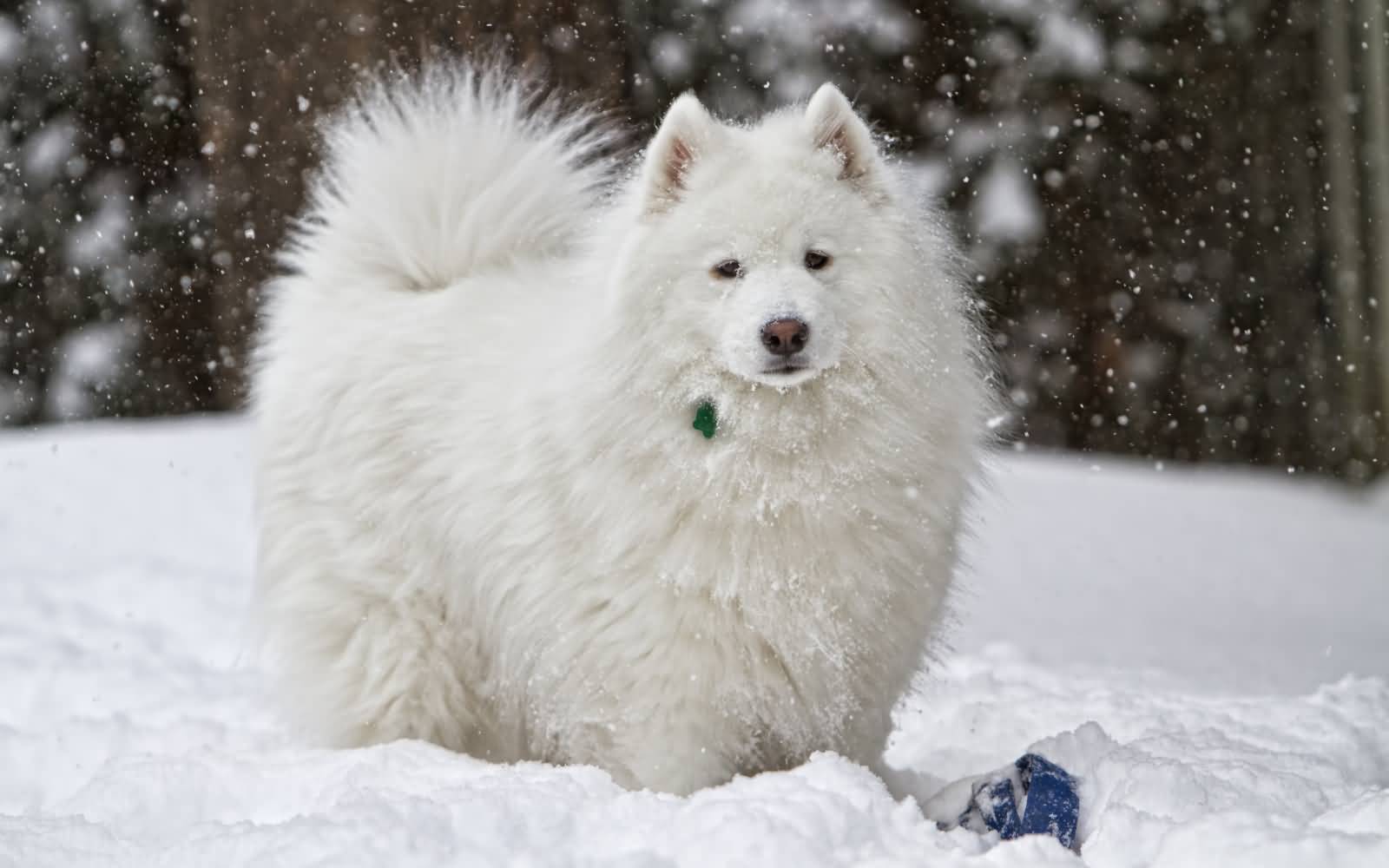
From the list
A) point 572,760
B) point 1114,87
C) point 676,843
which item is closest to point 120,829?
point 572,760

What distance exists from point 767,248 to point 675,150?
14.8 inches

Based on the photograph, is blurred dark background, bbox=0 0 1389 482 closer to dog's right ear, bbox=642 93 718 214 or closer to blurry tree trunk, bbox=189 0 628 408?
blurry tree trunk, bbox=189 0 628 408

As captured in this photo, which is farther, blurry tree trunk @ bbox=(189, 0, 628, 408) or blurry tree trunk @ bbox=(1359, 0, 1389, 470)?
blurry tree trunk @ bbox=(1359, 0, 1389, 470)

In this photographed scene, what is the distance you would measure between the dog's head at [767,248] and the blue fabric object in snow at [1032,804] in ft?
3.29

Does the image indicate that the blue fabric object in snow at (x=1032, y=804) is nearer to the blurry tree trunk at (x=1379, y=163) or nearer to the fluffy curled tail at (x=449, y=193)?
the fluffy curled tail at (x=449, y=193)

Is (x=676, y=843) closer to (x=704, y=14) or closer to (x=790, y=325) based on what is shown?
(x=790, y=325)

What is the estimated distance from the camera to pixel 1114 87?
10.4 metres

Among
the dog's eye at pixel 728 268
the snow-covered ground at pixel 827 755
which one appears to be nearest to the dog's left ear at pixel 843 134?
the dog's eye at pixel 728 268

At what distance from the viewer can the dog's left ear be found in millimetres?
3395

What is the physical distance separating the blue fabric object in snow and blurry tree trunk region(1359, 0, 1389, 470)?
8411 millimetres

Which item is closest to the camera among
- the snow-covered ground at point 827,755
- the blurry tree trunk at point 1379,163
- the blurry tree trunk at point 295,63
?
the snow-covered ground at point 827,755

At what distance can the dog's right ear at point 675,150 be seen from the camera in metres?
3.36

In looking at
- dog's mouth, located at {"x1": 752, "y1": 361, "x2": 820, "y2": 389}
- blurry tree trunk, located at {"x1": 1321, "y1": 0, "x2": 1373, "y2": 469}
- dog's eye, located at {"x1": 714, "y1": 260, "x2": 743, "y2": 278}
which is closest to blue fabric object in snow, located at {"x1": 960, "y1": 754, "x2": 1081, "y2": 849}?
dog's mouth, located at {"x1": 752, "y1": 361, "x2": 820, "y2": 389}

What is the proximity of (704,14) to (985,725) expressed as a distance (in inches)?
292
